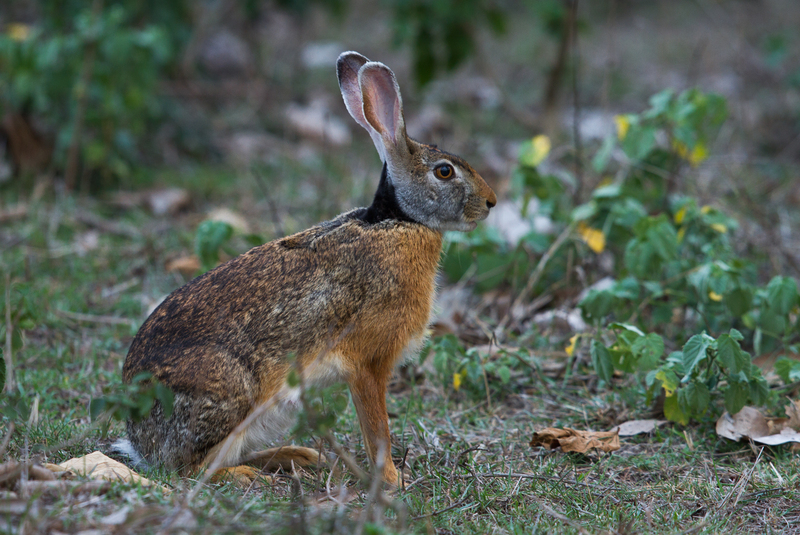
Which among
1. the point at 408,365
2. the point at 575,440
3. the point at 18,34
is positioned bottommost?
the point at 408,365

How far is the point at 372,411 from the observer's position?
13.0 ft

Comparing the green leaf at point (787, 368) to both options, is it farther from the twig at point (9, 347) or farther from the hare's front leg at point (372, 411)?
the twig at point (9, 347)

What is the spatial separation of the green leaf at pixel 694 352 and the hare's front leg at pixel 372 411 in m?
1.56

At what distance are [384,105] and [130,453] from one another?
2235 millimetres

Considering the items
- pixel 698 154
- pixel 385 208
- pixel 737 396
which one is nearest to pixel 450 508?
pixel 385 208

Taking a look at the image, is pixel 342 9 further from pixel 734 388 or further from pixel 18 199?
pixel 734 388

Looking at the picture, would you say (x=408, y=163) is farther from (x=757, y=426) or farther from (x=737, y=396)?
(x=757, y=426)

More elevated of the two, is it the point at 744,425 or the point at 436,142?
the point at 436,142

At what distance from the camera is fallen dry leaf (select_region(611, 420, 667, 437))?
4.47 meters

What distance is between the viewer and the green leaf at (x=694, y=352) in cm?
402

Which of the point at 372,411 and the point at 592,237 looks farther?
the point at 592,237

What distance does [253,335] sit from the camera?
396cm

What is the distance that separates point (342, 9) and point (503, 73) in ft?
13.1

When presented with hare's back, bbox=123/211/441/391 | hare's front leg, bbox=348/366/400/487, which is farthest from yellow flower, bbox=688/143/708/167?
hare's front leg, bbox=348/366/400/487
